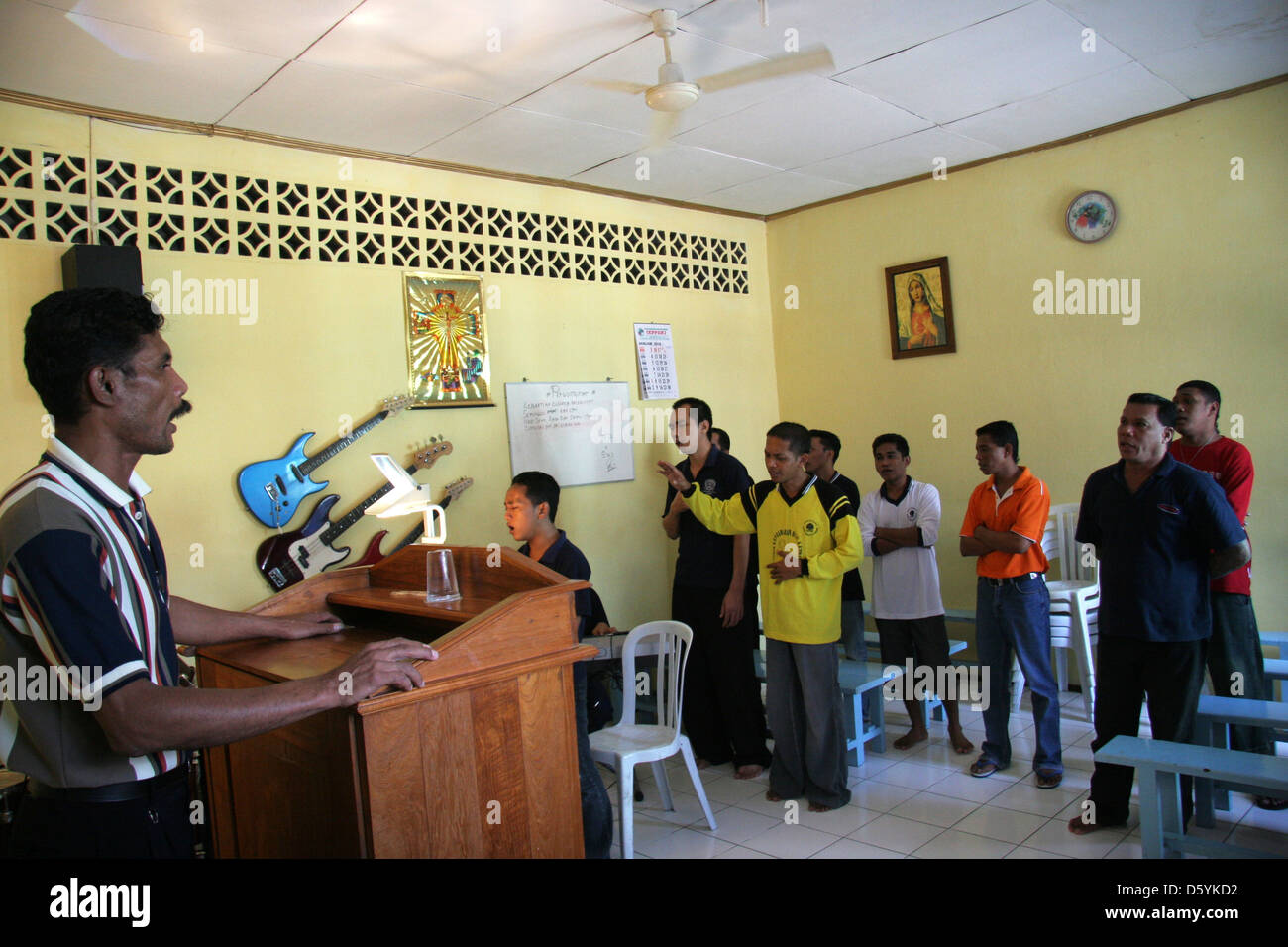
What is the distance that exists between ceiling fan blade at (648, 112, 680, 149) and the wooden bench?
2939mm

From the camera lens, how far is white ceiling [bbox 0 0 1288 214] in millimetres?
2982

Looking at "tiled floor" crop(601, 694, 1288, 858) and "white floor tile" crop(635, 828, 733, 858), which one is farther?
"white floor tile" crop(635, 828, 733, 858)

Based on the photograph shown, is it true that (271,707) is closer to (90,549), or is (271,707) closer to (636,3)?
(90,549)

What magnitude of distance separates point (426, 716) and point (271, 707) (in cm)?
60

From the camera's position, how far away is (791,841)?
3.47m

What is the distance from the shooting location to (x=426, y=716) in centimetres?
207

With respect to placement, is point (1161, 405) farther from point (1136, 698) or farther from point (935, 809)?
point (935, 809)

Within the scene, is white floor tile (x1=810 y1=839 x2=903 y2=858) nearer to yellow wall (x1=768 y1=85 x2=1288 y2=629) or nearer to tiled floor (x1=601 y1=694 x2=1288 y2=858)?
tiled floor (x1=601 y1=694 x2=1288 y2=858)

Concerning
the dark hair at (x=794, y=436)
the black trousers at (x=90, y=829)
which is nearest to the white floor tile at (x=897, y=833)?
the dark hair at (x=794, y=436)

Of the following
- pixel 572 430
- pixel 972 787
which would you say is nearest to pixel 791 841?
pixel 972 787

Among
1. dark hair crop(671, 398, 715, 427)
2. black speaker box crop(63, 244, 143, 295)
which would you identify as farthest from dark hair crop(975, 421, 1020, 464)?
black speaker box crop(63, 244, 143, 295)

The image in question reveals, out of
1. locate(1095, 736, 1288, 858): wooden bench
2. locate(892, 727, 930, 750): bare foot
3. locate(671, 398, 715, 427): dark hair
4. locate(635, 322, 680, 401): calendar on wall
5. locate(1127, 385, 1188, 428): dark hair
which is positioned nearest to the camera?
locate(1095, 736, 1288, 858): wooden bench

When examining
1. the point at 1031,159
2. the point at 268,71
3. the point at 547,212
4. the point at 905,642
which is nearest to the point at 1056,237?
the point at 1031,159

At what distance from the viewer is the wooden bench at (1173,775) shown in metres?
2.69
